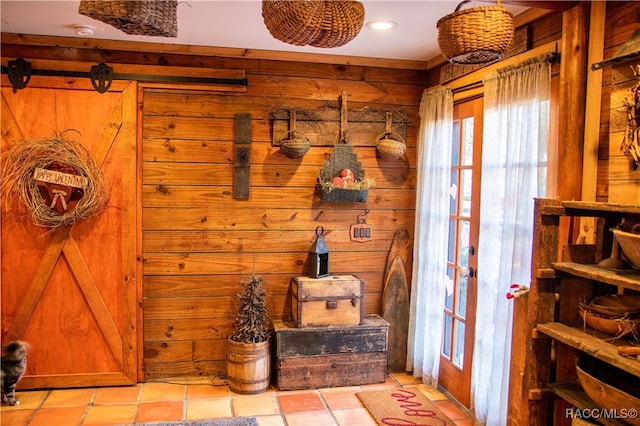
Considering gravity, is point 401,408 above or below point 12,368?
below

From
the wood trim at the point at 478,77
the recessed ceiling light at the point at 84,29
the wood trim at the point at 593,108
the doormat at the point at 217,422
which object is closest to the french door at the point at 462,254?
the wood trim at the point at 478,77

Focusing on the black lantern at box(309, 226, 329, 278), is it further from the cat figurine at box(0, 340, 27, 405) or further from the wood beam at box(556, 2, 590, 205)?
the cat figurine at box(0, 340, 27, 405)

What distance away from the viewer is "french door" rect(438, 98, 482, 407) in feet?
Result: 11.3

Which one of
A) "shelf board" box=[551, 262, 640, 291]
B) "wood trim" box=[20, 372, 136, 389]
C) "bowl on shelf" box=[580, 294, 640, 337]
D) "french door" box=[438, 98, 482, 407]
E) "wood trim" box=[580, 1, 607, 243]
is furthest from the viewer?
"wood trim" box=[20, 372, 136, 389]

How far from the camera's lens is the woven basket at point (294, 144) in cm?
378

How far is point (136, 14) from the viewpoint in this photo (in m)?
1.69

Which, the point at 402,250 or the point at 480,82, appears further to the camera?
the point at 402,250

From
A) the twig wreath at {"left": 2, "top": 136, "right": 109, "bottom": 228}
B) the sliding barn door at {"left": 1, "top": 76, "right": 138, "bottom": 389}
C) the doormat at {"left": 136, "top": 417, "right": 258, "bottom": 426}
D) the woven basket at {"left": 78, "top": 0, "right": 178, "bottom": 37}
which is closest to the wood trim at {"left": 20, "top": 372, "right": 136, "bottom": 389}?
the sliding barn door at {"left": 1, "top": 76, "right": 138, "bottom": 389}

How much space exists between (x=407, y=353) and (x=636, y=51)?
2.77 metres

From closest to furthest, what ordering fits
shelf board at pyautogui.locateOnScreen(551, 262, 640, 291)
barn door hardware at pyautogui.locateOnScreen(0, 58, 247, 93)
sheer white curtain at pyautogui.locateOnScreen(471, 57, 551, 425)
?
1. shelf board at pyautogui.locateOnScreen(551, 262, 640, 291)
2. sheer white curtain at pyautogui.locateOnScreen(471, 57, 551, 425)
3. barn door hardware at pyautogui.locateOnScreen(0, 58, 247, 93)

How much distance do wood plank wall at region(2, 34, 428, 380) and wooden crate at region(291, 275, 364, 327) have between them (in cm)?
29

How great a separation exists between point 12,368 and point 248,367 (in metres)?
1.47

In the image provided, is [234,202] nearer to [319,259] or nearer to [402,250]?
[319,259]

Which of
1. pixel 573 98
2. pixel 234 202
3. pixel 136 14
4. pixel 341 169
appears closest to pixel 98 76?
pixel 234 202
